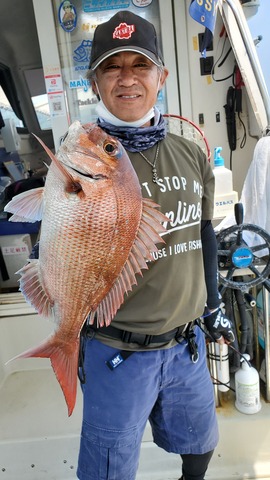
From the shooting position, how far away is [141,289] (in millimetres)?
1331

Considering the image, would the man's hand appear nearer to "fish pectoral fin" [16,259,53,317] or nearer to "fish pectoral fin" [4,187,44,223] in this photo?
"fish pectoral fin" [16,259,53,317]

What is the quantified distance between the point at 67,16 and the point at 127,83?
7.90 ft

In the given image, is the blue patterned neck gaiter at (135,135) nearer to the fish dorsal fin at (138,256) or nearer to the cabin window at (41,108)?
the fish dorsal fin at (138,256)

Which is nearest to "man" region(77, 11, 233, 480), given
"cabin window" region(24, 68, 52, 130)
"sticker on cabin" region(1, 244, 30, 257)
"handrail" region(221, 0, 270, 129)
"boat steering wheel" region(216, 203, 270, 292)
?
"boat steering wheel" region(216, 203, 270, 292)

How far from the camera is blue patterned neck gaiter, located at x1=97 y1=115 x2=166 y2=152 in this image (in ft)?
4.20

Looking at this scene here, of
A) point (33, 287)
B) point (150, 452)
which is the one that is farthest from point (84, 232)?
point (150, 452)

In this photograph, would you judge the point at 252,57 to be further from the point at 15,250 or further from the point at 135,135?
the point at 15,250

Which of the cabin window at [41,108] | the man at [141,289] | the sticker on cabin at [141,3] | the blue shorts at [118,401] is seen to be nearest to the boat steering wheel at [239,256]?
the man at [141,289]

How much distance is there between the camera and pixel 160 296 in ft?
4.40

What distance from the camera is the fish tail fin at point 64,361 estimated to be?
1.09 meters

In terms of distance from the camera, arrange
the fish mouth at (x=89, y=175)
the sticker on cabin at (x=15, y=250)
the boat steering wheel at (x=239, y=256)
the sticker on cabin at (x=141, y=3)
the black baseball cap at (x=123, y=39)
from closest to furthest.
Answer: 1. the fish mouth at (x=89, y=175)
2. the black baseball cap at (x=123, y=39)
3. the boat steering wheel at (x=239, y=256)
4. the sticker on cabin at (x=141, y=3)
5. the sticker on cabin at (x=15, y=250)

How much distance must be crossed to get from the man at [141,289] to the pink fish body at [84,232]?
0.93ft

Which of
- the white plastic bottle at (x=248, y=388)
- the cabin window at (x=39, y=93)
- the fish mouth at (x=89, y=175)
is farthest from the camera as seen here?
A: the cabin window at (x=39, y=93)

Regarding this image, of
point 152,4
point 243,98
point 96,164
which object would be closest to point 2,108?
point 152,4
